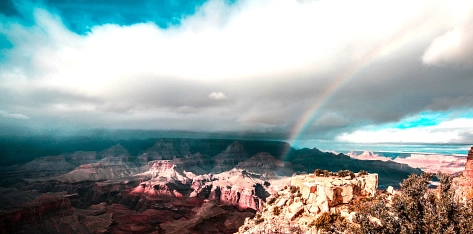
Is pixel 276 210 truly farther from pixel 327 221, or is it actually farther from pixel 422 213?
pixel 422 213

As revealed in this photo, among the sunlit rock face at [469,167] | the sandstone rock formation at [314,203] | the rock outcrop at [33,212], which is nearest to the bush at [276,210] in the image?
the sandstone rock formation at [314,203]

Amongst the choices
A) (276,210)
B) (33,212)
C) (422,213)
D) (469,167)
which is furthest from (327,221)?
(33,212)

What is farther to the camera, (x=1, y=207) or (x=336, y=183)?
(x=1, y=207)

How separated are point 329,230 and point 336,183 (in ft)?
42.6

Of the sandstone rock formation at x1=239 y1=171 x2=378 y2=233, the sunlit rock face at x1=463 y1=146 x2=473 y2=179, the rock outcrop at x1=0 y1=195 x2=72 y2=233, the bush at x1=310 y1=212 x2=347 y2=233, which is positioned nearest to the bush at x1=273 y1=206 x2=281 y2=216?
the sandstone rock formation at x1=239 y1=171 x2=378 y2=233

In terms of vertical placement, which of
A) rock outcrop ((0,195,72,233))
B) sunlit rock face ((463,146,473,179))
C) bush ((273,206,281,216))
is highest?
sunlit rock face ((463,146,473,179))

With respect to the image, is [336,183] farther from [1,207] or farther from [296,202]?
[1,207]

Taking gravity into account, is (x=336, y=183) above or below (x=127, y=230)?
above

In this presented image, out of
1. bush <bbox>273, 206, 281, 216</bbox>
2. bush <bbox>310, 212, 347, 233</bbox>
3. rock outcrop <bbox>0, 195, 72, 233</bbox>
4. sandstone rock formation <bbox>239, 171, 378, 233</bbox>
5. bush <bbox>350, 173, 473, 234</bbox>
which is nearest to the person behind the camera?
bush <bbox>350, 173, 473, 234</bbox>

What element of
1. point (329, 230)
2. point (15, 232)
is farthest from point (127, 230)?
point (329, 230)

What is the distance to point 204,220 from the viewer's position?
182 m

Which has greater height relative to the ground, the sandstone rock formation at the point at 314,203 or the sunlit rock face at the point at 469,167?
the sunlit rock face at the point at 469,167

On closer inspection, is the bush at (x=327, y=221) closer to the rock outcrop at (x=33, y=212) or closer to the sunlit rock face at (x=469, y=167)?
the sunlit rock face at (x=469, y=167)

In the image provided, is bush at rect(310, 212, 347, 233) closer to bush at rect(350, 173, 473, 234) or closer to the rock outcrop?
bush at rect(350, 173, 473, 234)
